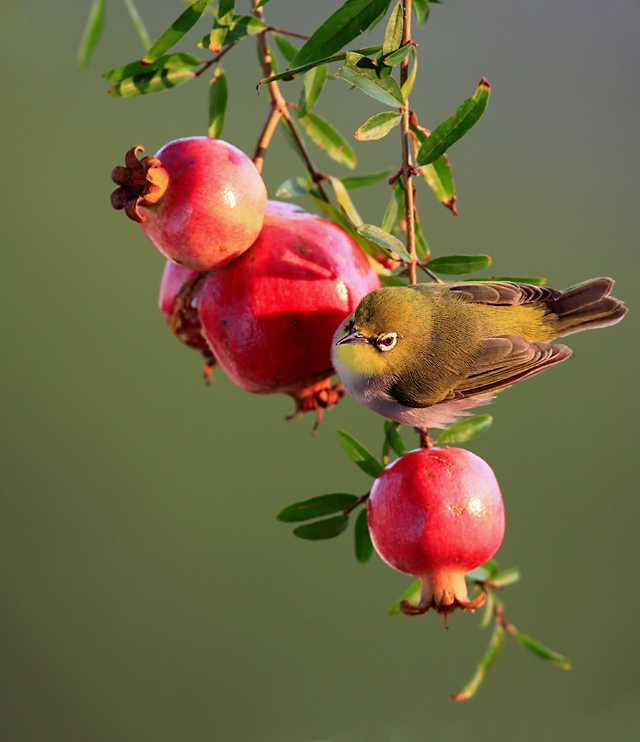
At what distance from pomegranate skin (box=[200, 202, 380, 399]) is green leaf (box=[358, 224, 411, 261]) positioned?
0.08 m

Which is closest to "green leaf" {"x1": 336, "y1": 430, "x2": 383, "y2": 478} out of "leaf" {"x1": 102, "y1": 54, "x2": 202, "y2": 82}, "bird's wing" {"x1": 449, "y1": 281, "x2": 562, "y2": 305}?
"bird's wing" {"x1": 449, "y1": 281, "x2": 562, "y2": 305}

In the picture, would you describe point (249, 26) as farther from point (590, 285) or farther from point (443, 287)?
point (590, 285)

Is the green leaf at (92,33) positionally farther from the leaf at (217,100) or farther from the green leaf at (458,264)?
the green leaf at (458,264)

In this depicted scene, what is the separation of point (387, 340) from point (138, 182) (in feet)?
0.78

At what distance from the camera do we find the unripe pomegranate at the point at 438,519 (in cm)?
49

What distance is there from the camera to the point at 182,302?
0.64 metres

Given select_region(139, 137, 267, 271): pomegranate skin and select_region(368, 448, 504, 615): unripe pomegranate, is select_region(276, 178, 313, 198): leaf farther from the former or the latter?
select_region(368, 448, 504, 615): unripe pomegranate

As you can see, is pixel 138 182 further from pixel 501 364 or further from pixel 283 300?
pixel 501 364

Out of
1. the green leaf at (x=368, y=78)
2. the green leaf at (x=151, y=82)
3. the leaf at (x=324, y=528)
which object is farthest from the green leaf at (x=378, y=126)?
the leaf at (x=324, y=528)

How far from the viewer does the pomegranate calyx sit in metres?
0.50

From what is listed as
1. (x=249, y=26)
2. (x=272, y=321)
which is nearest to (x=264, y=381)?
(x=272, y=321)

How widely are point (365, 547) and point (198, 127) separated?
73.0 inches

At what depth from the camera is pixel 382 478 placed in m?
0.52

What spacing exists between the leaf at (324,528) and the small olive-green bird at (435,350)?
12 cm
